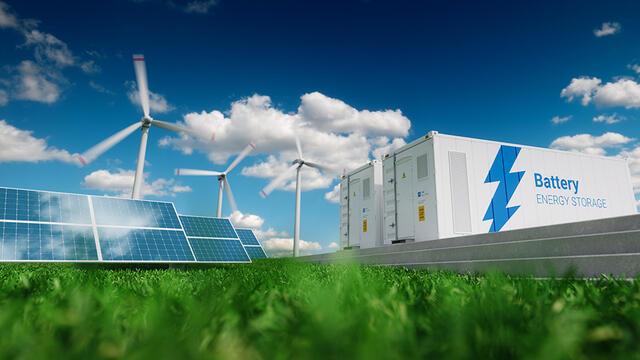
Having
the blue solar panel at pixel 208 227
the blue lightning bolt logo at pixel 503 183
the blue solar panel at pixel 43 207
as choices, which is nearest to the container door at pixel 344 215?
the blue solar panel at pixel 208 227

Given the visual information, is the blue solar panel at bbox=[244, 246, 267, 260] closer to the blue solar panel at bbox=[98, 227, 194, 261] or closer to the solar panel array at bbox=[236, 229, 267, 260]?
the solar panel array at bbox=[236, 229, 267, 260]

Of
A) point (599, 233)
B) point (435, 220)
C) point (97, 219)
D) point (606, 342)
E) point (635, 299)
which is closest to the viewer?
point (606, 342)

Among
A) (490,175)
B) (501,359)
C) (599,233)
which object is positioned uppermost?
(490,175)

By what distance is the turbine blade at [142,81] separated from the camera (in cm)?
1700

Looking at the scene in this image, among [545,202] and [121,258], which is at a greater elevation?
[545,202]

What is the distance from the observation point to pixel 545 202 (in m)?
14.9

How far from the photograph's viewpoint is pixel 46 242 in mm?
10383

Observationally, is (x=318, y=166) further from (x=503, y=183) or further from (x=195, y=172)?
(x=503, y=183)

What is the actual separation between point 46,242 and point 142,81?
10055 mm

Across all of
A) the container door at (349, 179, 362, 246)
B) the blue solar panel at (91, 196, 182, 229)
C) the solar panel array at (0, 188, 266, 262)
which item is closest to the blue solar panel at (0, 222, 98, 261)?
the solar panel array at (0, 188, 266, 262)

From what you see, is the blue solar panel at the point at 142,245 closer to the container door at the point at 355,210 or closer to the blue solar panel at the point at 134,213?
the blue solar panel at the point at 134,213

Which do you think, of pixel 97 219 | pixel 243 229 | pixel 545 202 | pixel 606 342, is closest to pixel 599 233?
pixel 606 342

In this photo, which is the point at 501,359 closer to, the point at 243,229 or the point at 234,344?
the point at 234,344

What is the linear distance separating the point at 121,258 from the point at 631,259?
10790mm
